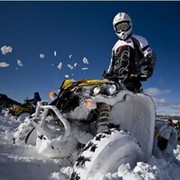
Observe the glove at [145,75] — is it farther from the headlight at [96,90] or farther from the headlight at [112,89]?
the headlight at [96,90]

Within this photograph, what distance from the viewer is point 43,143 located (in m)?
3.75

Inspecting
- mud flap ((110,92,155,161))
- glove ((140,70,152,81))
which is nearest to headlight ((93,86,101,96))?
mud flap ((110,92,155,161))

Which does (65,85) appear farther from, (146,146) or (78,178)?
(78,178)

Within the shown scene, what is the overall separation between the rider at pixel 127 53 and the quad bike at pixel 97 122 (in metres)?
0.89

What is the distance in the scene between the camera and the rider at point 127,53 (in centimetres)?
483

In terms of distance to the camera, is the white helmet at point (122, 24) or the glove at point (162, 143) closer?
the glove at point (162, 143)

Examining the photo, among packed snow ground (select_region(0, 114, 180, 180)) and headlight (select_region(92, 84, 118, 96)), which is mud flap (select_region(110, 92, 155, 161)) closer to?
headlight (select_region(92, 84, 118, 96))

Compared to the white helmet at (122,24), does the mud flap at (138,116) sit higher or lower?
lower

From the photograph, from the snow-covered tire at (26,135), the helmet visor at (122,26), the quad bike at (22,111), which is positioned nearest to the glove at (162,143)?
the helmet visor at (122,26)

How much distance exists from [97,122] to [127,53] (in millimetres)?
1771

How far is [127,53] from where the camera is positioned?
201 inches

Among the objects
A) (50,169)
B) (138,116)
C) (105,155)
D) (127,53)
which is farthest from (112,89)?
(127,53)

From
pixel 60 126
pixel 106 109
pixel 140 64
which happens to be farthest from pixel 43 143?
pixel 140 64

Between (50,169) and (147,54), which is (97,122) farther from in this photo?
(147,54)
